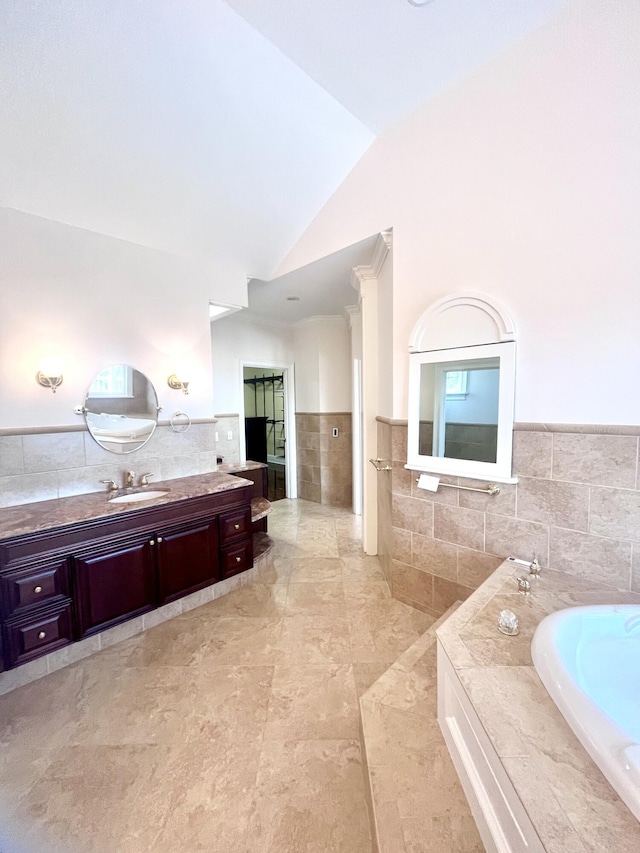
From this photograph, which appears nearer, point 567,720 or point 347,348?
point 567,720

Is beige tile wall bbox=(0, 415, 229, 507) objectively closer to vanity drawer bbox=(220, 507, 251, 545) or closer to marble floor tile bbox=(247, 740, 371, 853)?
vanity drawer bbox=(220, 507, 251, 545)

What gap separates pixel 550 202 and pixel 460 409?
3.64 feet

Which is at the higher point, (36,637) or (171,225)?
(171,225)

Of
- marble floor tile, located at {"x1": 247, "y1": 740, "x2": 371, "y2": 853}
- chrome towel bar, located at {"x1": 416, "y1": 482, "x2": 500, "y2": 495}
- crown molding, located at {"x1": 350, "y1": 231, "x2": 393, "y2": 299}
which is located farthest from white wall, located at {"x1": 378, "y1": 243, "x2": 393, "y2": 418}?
marble floor tile, located at {"x1": 247, "y1": 740, "x2": 371, "y2": 853}

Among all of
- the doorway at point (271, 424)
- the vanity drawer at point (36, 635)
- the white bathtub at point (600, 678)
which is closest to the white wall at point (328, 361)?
the doorway at point (271, 424)

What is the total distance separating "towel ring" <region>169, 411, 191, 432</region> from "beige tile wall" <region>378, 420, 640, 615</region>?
1.71 m

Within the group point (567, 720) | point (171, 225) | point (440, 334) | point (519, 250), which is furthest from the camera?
point (171, 225)

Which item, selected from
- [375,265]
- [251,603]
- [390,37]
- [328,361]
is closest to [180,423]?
[251,603]

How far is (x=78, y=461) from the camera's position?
235cm

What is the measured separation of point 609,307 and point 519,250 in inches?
20.3

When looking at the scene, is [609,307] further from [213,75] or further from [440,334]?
[213,75]

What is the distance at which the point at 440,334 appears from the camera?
2055 mm

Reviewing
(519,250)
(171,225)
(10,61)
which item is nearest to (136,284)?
(171,225)

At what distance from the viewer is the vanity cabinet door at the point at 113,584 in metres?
1.96
